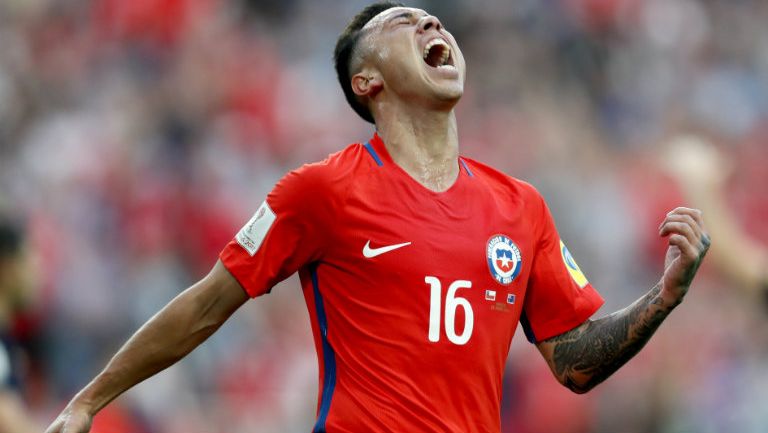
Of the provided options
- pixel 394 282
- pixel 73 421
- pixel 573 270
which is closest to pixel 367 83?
pixel 394 282

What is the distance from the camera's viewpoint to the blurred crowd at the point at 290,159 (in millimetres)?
7840

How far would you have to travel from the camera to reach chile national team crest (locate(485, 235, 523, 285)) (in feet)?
12.9

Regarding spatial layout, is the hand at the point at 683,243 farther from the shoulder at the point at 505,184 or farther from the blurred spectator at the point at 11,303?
the blurred spectator at the point at 11,303

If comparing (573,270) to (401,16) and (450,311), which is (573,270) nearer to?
(450,311)

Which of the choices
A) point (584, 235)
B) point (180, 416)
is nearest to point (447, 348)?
point (180, 416)

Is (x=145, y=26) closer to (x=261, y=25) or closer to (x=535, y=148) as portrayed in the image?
(x=261, y=25)

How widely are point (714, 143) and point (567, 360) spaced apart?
6.34 m

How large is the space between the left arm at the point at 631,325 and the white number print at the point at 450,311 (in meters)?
0.48

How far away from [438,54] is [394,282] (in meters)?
0.96

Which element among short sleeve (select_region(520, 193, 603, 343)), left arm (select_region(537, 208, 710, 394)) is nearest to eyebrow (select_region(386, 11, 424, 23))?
short sleeve (select_region(520, 193, 603, 343))

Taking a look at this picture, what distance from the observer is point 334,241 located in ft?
12.8

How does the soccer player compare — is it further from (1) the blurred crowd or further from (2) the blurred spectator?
(1) the blurred crowd

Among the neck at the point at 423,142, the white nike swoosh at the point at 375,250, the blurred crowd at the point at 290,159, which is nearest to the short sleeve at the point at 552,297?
the neck at the point at 423,142

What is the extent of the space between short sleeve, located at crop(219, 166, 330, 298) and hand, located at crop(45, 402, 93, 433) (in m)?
0.65
